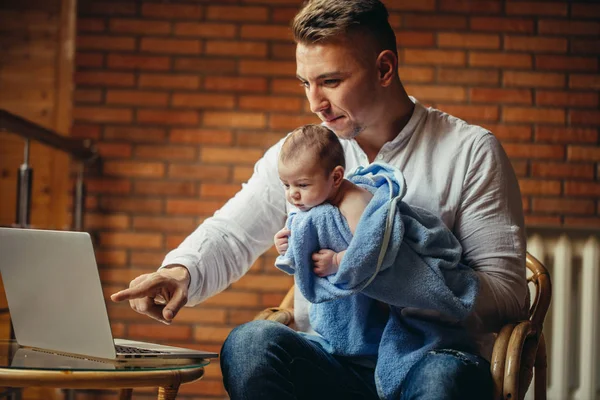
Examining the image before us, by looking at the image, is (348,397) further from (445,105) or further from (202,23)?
(202,23)

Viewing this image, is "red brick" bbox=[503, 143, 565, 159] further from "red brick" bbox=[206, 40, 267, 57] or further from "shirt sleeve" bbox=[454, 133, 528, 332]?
"shirt sleeve" bbox=[454, 133, 528, 332]

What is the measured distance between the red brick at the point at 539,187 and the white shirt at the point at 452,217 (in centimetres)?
159

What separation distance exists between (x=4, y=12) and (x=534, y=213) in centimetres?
243

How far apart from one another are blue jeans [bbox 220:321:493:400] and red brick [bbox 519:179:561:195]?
186 centimetres

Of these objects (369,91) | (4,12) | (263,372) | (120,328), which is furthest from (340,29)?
(4,12)

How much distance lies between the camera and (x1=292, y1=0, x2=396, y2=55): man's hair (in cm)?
158

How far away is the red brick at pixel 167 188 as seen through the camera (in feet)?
10.6

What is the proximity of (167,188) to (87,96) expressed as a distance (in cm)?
52

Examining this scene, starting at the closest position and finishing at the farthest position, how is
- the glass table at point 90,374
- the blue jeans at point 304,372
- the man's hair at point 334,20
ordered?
the glass table at point 90,374, the blue jeans at point 304,372, the man's hair at point 334,20

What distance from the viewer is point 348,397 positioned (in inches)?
59.0

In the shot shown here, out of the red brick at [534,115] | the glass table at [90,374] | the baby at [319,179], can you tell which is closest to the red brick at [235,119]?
the red brick at [534,115]

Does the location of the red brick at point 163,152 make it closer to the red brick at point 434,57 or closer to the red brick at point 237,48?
the red brick at point 237,48

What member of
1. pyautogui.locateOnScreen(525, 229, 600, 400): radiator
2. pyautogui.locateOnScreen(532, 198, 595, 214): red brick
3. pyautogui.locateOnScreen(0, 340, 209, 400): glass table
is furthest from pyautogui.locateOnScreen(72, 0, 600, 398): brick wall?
pyautogui.locateOnScreen(0, 340, 209, 400): glass table

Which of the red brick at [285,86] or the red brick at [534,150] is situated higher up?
the red brick at [285,86]
